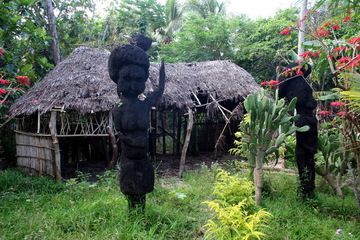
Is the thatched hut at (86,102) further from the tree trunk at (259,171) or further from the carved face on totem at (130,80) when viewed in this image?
the carved face on totem at (130,80)

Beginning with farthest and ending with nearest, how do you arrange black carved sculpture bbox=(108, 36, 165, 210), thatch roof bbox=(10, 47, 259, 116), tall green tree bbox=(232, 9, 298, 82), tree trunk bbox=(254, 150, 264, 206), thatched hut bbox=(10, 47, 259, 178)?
1. tall green tree bbox=(232, 9, 298, 82)
2. thatch roof bbox=(10, 47, 259, 116)
3. thatched hut bbox=(10, 47, 259, 178)
4. tree trunk bbox=(254, 150, 264, 206)
5. black carved sculpture bbox=(108, 36, 165, 210)

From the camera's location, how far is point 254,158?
5199 millimetres

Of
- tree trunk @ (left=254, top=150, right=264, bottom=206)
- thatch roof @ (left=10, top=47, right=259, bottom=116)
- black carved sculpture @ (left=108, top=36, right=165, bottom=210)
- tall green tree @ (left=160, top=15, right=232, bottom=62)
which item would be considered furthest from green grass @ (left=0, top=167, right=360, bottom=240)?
tall green tree @ (left=160, top=15, right=232, bottom=62)

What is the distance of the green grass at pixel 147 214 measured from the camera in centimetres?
420

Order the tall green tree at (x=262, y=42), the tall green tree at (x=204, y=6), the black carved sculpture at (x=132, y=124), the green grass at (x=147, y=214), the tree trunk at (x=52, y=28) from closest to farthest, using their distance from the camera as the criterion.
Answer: the green grass at (x=147, y=214) → the black carved sculpture at (x=132, y=124) → the tree trunk at (x=52, y=28) → the tall green tree at (x=262, y=42) → the tall green tree at (x=204, y=6)

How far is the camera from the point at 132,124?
4.48 m

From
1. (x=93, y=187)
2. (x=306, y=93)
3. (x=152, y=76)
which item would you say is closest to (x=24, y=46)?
(x=152, y=76)

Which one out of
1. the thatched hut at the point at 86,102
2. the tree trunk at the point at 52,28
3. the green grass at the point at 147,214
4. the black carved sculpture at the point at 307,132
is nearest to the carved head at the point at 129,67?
the green grass at the point at 147,214

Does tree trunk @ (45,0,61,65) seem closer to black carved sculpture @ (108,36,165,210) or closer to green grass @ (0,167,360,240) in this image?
green grass @ (0,167,360,240)

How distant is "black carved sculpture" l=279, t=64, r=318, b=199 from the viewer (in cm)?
512

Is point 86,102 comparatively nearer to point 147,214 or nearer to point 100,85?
point 100,85

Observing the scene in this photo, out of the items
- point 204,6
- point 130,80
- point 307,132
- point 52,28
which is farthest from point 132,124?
point 204,6

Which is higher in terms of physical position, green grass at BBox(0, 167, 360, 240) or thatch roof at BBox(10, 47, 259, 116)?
thatch roof at BBox(10, 47, 259, 116)

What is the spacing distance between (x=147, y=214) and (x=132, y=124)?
131 cm
